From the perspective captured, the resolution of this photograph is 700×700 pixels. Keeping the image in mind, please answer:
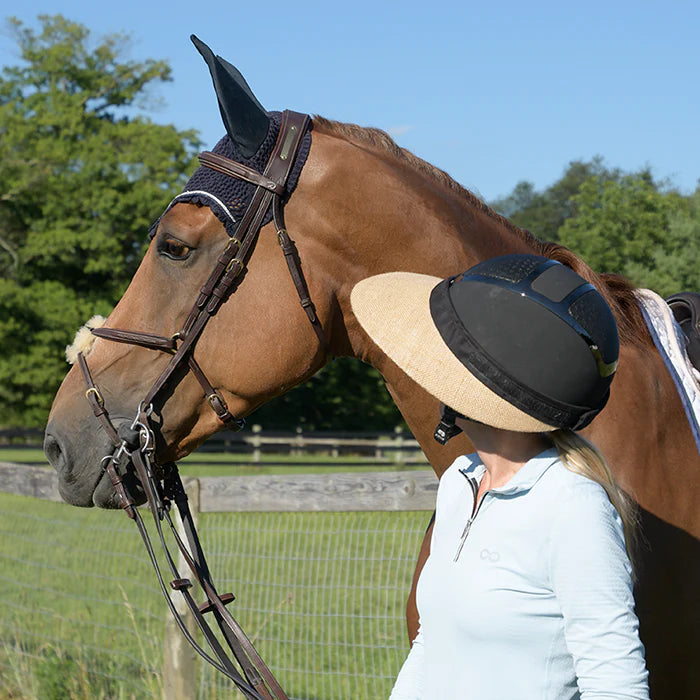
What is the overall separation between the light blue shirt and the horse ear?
4.30ft

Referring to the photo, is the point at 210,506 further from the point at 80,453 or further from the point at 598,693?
the point at 598,693

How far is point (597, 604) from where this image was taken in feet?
4.58

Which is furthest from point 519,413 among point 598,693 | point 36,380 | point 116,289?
point 116,289

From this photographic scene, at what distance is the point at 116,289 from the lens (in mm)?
33469

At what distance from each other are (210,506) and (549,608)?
3.70 m

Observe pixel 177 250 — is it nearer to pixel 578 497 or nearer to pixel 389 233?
pixel 389 233

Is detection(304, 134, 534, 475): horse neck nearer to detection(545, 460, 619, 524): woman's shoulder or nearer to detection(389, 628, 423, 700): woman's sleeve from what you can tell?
detection(389, 628, 423, 700): woman's sleeve

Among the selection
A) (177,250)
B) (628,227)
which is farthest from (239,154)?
(628,227)

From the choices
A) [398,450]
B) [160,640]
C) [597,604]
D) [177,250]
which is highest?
[177,250]

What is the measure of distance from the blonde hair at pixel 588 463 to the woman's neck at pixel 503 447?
4cm

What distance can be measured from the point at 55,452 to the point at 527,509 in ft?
5.00

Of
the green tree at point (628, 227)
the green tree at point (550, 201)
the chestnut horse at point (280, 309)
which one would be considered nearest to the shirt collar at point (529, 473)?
the chestnut horse at point (280, 309)

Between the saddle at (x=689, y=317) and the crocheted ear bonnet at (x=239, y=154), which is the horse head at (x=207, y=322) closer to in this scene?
the crocheted ear bonnet at (x=239, y=154)

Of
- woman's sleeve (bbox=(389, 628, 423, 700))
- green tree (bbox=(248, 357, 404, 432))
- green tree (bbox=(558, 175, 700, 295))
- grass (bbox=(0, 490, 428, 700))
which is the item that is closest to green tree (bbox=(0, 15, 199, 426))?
green tree (bbox=(248, 357, 404, 432))
